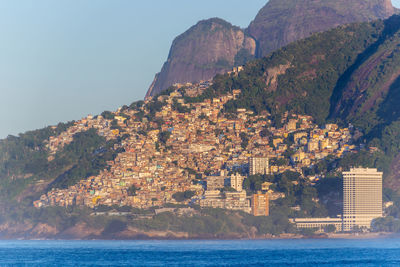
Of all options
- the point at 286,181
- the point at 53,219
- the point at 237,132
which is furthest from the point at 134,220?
the point at 237,132

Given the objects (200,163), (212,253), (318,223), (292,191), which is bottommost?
(212,253)

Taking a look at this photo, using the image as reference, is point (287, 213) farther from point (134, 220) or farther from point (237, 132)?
point (237, 132)

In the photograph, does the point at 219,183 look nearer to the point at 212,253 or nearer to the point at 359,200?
the point at 359,200

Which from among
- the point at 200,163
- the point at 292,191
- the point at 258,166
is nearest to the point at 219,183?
the point at 258,166

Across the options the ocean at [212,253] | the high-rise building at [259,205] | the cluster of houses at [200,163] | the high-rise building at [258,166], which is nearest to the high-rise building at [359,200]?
the ocean at [212,253]

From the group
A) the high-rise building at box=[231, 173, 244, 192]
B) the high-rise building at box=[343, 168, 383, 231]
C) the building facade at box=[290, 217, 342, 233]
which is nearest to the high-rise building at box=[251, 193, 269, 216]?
the building facade at box=[290, 217, 342, 233]
